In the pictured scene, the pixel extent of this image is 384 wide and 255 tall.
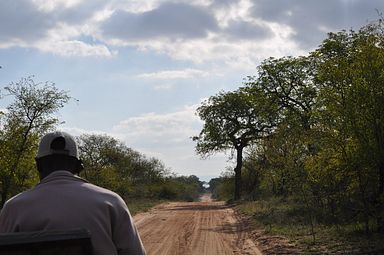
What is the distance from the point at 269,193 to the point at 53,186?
1791 inches

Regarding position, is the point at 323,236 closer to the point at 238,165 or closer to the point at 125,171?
the point at 238,165

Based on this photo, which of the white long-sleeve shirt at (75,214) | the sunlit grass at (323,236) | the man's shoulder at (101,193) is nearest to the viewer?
the white long-sleeve shirt at (75,214)

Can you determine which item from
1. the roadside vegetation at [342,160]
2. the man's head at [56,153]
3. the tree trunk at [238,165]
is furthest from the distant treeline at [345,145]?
the tree trunk at [238,165]

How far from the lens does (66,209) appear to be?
3027mm

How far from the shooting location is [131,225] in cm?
319

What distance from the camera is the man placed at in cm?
301

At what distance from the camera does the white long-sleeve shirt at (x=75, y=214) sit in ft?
9.86

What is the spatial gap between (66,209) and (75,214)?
0.19ft

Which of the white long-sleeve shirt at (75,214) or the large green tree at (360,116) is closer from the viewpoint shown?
the white long-sleeve shirt at (75,214)

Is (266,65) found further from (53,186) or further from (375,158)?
(53,186)

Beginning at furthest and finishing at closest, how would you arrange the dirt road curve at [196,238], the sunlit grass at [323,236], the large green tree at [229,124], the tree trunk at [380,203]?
the large green tree at [229,124] < the dirt road curve at [196,238] < the tree trunk at [380,203] < the sunlit grass at [323,236]

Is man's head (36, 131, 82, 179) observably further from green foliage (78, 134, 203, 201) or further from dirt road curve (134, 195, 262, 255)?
green foliage (78, 134, 203, 201)

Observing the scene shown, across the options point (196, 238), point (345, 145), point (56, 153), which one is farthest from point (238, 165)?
point (56, 153)

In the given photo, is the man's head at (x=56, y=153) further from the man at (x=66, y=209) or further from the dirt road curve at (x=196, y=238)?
the dirt road curve at (x=196, y=238)
